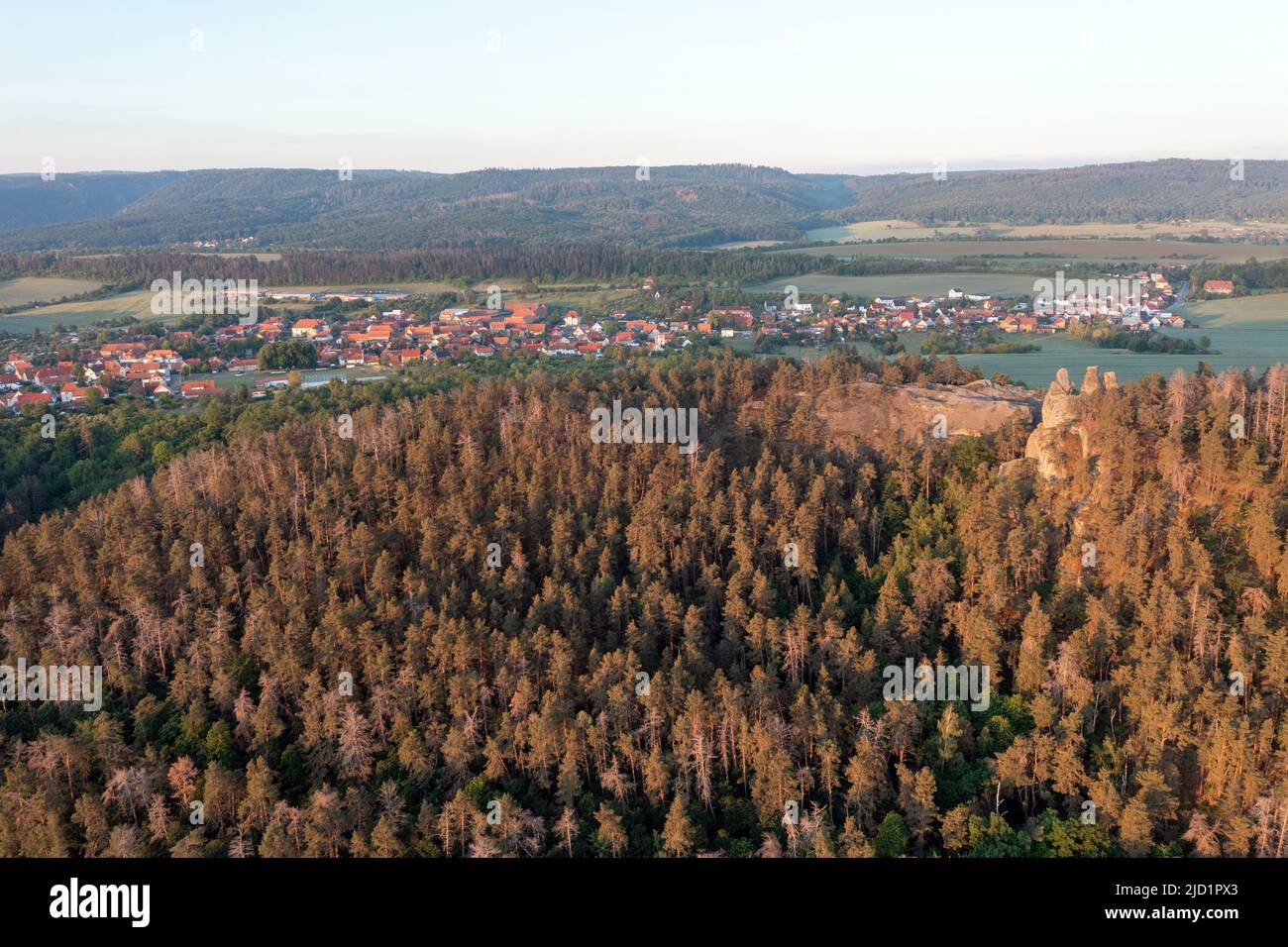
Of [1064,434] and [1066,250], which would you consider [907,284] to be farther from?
[1064,434]

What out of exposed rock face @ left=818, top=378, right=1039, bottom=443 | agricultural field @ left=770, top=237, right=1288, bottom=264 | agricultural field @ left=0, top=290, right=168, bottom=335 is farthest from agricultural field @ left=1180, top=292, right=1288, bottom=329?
agricultural field @ left=0, top=290, right=168, bottom=335

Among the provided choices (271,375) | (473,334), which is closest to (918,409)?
(271,375)

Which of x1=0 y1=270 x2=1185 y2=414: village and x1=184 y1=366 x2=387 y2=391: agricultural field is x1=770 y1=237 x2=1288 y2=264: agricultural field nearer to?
x1=0 y1=270 x2=1185 y2=414: village

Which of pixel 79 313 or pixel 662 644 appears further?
pixel 79 313

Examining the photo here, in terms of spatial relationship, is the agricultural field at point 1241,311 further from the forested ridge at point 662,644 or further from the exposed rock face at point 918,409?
the forested ridge at point 662,644

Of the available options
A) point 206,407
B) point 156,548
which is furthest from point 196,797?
point 206,407

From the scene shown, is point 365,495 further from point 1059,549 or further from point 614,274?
point 614,274

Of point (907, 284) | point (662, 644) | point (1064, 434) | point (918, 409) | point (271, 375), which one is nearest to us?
point (662, 644)
